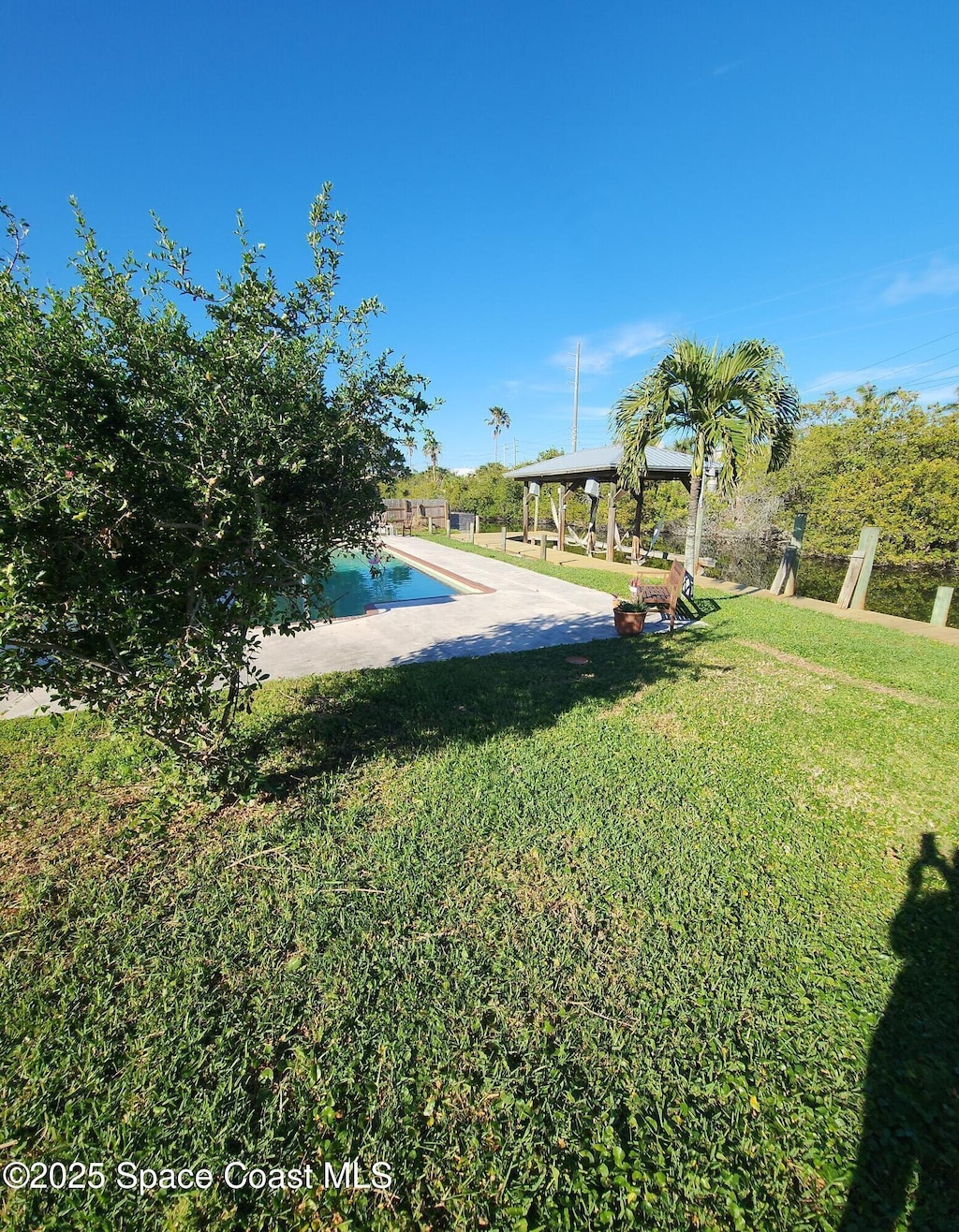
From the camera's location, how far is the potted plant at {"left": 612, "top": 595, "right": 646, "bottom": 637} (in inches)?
309

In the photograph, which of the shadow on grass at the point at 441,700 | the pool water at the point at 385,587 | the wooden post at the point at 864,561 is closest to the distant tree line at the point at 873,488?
the wooden post at the point at 864,561

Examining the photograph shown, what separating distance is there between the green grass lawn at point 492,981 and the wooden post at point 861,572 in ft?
24.6

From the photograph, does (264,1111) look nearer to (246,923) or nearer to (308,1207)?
(308,1207)

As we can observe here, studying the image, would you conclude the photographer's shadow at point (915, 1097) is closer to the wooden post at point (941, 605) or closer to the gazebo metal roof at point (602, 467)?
→ the wooden post at point (941, 605)

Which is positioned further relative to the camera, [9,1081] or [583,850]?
[583,850]

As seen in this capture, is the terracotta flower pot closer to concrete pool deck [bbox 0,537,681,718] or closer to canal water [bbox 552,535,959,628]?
concrete pool deck [bbox 0,537,681,718]

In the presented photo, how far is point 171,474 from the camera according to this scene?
2.40 meters

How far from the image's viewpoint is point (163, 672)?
2689 millimetres

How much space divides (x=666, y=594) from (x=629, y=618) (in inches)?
42.0

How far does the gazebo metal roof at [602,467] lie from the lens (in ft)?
52.5

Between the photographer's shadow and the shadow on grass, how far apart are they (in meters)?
2.86

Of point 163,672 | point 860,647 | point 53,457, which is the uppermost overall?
point 53,457

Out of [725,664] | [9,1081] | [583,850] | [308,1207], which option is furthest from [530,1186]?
[725,664]

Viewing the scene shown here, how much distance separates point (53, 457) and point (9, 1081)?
7.60 feet
